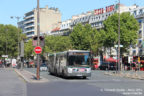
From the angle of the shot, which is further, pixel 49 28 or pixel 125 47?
pixel 49 28

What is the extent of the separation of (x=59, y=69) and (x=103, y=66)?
1566 inches

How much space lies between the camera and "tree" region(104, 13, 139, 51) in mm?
68375

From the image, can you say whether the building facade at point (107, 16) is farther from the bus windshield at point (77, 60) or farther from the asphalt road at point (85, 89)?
the asphalt road at point (85, 89)

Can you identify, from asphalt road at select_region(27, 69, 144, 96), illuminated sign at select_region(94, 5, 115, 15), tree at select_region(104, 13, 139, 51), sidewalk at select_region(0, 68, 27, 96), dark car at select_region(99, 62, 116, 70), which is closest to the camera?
asphalt road at select_region(27, 69, 144, 96)

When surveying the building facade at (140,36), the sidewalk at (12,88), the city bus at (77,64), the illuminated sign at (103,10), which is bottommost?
the sidewalk at (12,88)

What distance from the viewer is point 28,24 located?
15150 centimetres

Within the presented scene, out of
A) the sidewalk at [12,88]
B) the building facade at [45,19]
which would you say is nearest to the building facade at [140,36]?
the sidewalk at [12,88]

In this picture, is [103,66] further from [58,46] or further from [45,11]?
[45,11]

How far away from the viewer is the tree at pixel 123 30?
68.4 meters

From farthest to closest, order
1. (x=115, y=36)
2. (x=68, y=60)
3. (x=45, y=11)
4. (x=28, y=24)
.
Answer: (x=28, y=24) < (x=45, y=11) < (x=115, y=36) < (x=68, y=60)

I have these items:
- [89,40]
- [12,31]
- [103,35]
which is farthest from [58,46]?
[103,35]

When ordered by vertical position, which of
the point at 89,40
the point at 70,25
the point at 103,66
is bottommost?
the point at 103,66

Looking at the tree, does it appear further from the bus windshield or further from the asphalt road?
the asphalt road

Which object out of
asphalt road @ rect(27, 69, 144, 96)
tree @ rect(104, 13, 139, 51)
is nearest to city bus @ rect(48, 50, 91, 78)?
asphalt road @ rect(27, 69, 144, 96)
